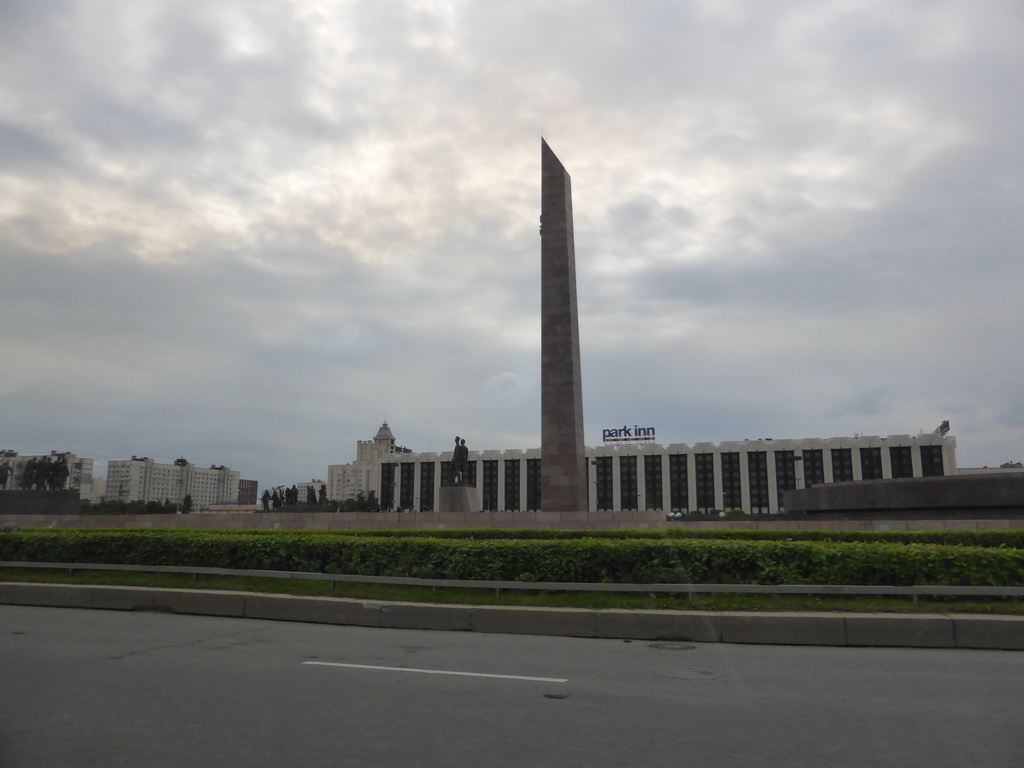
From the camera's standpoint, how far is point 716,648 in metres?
10.1

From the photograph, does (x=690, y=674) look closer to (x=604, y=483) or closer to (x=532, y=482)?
(x=604, y=483)

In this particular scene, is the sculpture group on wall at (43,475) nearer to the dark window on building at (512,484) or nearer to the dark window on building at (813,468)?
the dark window on building at (512,484)

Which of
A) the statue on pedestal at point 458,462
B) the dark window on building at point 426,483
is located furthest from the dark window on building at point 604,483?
the statue on pedestal at point 458,462

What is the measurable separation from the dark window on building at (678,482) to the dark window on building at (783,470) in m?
13.6

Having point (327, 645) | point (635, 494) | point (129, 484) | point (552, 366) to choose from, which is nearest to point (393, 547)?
point (327, 645)

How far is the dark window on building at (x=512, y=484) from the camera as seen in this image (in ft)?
418

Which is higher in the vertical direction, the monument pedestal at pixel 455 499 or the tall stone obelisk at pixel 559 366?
the tall stone obelisk at pixel 559 366

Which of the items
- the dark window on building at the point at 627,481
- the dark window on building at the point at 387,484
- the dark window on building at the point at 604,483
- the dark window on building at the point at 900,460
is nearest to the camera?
the dark window on building at the point at 900,460

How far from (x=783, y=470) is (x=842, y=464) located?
8.30m

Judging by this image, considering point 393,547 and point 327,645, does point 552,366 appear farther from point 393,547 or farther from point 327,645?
point 327,645

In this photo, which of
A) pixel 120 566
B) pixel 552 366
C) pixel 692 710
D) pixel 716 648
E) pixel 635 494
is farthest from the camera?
pixel 635 494

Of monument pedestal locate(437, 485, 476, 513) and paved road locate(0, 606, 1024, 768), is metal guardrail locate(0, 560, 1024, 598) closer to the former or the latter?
paved road locate(0, 606, 1024, 768)

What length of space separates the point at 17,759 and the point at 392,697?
118 inches

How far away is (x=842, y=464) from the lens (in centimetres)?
11062
